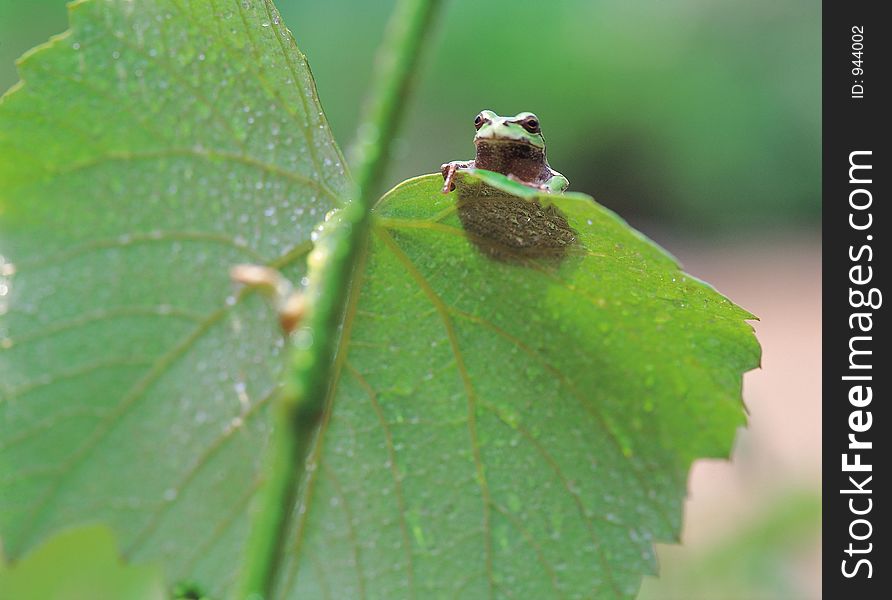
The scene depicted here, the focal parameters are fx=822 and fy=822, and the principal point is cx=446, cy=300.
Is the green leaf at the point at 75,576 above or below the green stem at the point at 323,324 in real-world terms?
below

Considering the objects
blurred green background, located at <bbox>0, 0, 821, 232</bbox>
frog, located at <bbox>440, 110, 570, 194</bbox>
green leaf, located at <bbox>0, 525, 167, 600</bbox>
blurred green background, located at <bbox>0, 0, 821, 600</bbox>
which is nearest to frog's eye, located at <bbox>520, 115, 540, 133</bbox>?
frog, located at <bbox>440, 110, 570, 194</bbox>

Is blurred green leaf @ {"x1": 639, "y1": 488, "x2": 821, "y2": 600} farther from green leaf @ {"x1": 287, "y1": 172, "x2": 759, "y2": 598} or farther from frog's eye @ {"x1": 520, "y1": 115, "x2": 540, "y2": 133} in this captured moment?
green leaf @ {"x1": 287, "y1": 172, "x2": 759, "y2": 598}

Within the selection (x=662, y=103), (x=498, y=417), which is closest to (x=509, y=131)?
(x=498, y=417)

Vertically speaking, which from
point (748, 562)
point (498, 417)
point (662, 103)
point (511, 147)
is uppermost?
point (662, 103)

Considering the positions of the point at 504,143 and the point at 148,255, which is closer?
the point at 148,255

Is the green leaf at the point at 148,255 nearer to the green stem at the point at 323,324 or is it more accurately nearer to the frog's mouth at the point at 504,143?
the green stem at the point at 323,324

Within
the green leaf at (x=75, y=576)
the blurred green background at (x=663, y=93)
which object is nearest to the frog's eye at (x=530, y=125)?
the green leaf at (x=75, y=576)

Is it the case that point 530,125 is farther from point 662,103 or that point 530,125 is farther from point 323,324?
point 662,103
